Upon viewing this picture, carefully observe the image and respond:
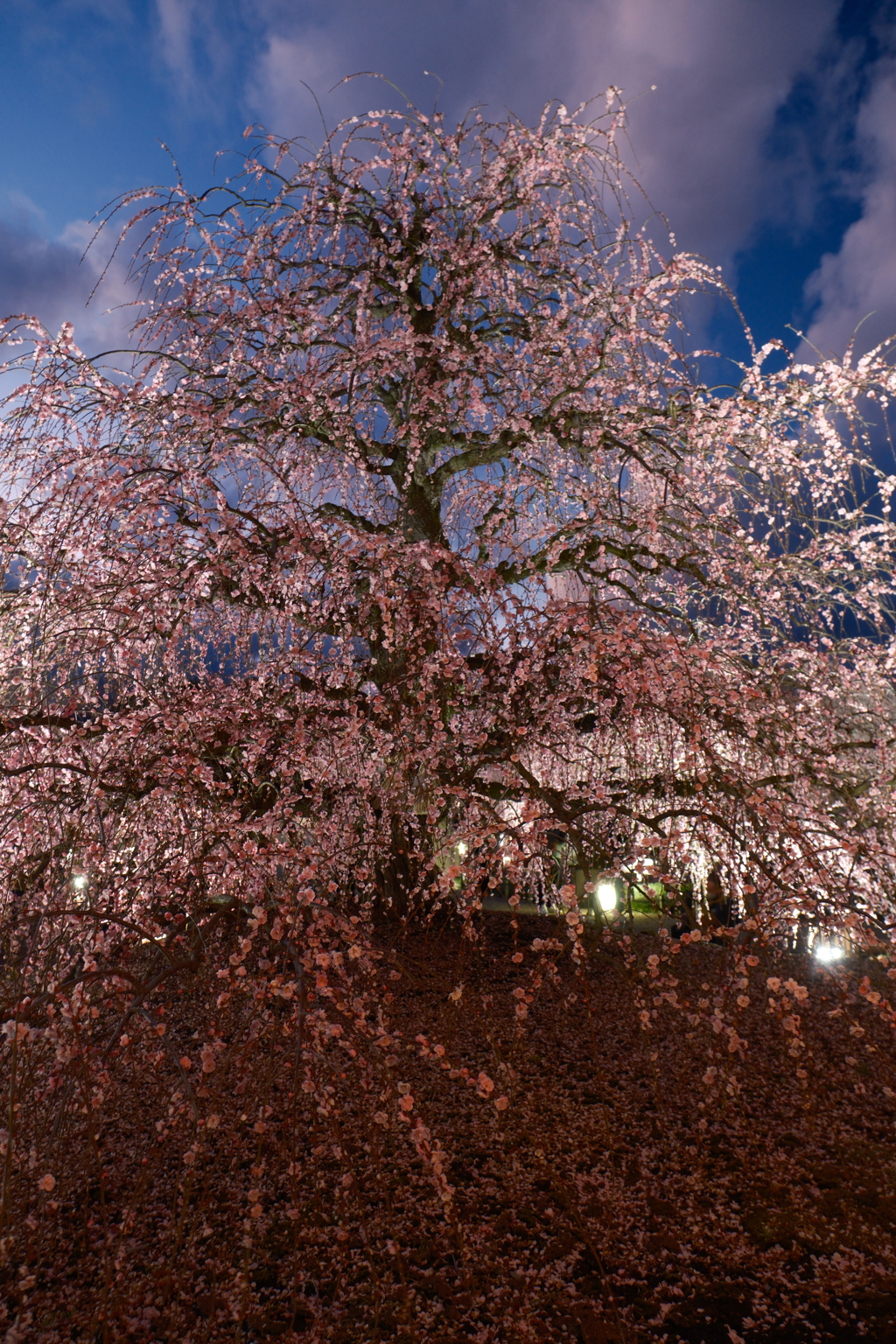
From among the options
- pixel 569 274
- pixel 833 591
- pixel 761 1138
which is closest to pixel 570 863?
pixel 761 1138

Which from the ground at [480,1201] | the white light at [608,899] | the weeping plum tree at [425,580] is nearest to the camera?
the ground at [480,1201]

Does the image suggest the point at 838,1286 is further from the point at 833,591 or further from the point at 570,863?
the point at 833,591

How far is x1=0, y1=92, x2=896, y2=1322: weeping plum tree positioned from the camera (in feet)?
14.2

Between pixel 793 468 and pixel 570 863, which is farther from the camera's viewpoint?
pixel 793 468

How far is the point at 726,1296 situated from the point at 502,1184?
3.63 feet

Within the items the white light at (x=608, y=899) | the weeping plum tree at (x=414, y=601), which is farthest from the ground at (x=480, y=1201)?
the white light at (x=608, y=899)

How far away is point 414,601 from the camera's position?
4.90 meters

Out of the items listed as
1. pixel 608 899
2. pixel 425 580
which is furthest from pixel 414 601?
pixel 608 899

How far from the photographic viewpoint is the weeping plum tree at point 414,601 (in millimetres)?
4316

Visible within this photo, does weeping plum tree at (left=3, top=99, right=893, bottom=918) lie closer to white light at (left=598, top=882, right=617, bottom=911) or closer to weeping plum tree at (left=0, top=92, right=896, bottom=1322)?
weeping plum tree at (left=0, top=92, right=896, bottom=1322)

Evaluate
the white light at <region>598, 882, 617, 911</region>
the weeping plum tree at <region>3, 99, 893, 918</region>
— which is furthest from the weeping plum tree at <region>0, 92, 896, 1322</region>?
the white light at <region>598, 882, 617, 911</region>

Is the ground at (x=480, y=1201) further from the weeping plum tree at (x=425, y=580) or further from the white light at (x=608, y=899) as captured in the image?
the white light at (x=608, y=899)

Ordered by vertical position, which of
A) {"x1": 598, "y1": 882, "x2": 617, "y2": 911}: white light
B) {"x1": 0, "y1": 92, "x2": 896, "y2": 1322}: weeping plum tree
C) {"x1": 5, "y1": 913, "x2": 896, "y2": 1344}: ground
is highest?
{"x1": 0, "y1": 92, "x2": 896, "y2": 1322}: weeping plum tree

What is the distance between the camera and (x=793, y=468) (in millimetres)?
6348
